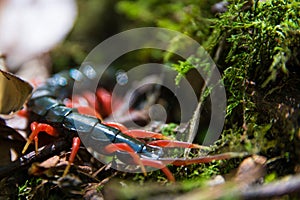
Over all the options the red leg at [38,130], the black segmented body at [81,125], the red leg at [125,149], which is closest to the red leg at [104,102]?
the black segmented body at [81,125]

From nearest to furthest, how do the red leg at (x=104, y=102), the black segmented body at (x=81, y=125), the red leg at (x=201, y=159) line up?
the red leg at (x=201, y=159) → the black segmented body at (x=81, y=125) → the red leg at (x=104, y=102)

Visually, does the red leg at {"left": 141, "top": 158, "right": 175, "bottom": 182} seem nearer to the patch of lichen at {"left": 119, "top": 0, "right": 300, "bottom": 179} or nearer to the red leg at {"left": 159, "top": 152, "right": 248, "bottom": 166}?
the red leg at {"left": 159, "top": 152, "right": 248, "bottom": 166}

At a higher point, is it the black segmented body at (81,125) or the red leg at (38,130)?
the black segmented body at (81,125)

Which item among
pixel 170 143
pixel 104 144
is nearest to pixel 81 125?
pixel 104 144

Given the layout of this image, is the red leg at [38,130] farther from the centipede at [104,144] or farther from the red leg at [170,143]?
the red leg at [170,143]

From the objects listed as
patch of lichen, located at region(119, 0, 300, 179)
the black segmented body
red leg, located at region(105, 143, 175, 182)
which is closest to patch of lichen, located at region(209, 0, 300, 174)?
patch of lichen, located at region(119, 0, 300, 179)

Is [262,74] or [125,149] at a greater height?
[262,74]

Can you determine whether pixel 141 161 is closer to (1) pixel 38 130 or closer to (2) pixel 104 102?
(1) pixel 38 130

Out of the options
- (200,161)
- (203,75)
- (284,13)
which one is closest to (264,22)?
A: (284,13)
